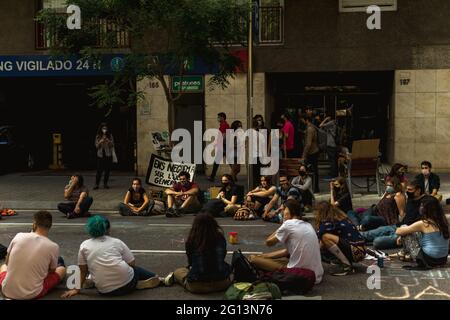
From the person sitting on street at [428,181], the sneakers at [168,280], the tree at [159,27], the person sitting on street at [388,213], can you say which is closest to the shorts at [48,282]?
the sneakers at [168,280]

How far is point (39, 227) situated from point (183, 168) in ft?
28.8

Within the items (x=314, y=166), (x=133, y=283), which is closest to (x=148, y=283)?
(x=133, y=283)

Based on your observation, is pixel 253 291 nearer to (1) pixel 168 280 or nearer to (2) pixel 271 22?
(1) pixel 168 280

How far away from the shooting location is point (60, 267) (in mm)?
8070

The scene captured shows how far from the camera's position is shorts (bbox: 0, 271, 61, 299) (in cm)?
761

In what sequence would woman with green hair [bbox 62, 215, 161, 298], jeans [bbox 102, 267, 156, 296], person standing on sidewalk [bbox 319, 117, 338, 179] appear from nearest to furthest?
1. woman with green hair [bbox 62, 215, 161, 298]
2. jeans [bbox 102, 267, 156, 296]
3. person standing on sidewalk [bbox 319, 117, 338, 179]

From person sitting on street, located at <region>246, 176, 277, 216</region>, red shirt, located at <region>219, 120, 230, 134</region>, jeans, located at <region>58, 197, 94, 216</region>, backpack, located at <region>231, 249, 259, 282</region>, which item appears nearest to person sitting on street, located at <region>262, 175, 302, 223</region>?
person sitting on street, located at <region>246, 176, 277, 216</region>

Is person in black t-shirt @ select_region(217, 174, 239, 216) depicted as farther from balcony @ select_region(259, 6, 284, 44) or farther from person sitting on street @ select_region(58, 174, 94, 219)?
balcony @ select_region(259, 6, 284, 44)

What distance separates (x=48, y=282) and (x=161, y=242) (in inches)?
139

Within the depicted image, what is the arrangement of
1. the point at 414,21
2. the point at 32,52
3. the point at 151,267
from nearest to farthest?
the point at 151,267
the point at 414,21
the point at 32,52

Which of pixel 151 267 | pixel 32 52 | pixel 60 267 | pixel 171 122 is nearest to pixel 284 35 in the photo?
pixel 171 122

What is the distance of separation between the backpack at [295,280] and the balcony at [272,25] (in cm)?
1360

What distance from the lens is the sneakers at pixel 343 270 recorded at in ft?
28.4
